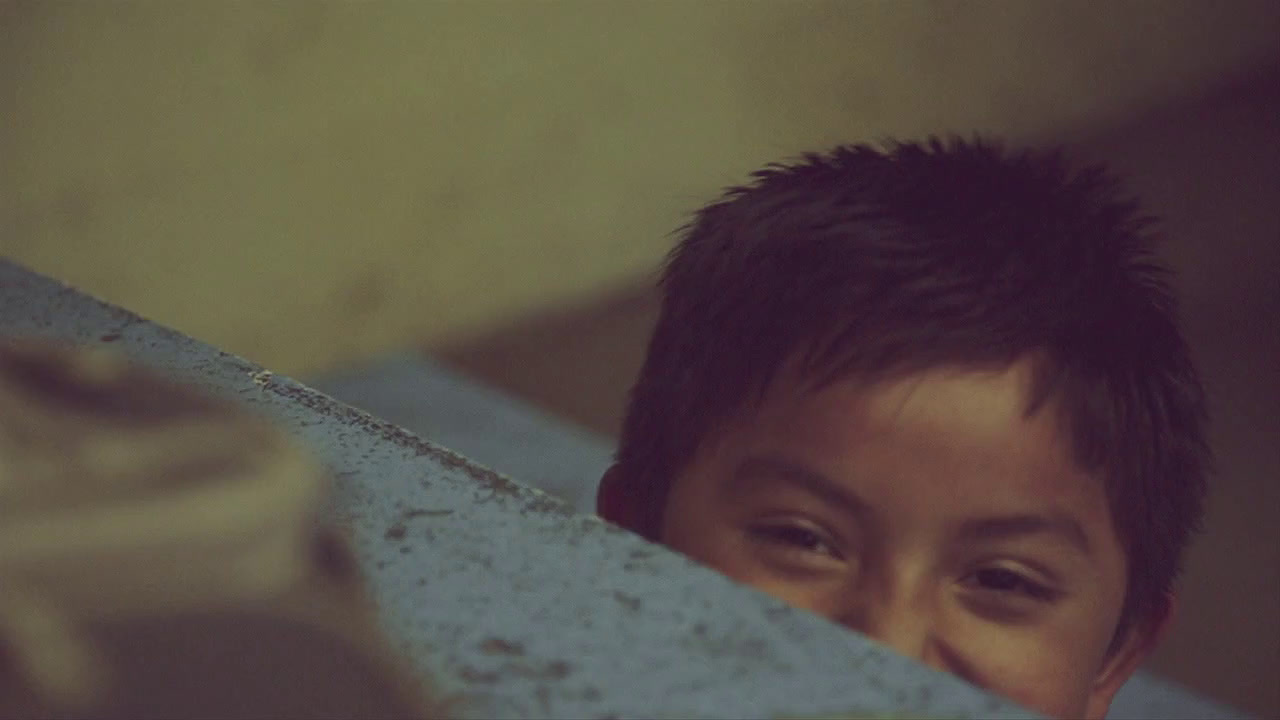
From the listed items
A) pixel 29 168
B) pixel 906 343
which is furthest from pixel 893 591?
pixel 29 168

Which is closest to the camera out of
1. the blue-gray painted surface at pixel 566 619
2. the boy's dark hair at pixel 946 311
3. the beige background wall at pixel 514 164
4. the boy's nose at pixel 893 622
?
the blue-gray painted surface at pixel 566 619

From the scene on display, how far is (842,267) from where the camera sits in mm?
844

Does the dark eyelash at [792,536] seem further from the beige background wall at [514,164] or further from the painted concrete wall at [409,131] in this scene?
the painted concrete wall at [409,131]

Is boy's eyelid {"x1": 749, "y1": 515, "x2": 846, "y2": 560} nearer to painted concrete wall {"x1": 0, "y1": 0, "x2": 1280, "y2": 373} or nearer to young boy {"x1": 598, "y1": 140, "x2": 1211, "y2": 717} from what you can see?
young boy {"x1": 598, "y1": 140, "x2": 1211, "y2": 717}

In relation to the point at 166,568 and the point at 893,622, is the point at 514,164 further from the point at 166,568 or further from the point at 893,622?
the point at 166,568

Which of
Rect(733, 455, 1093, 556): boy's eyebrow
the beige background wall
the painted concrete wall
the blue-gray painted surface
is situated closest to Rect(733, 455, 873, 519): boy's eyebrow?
Rect(733, 455, 1093, 556): boy's eyebrow

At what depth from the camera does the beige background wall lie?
1642 mm

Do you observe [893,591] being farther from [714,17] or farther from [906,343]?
[714,17]

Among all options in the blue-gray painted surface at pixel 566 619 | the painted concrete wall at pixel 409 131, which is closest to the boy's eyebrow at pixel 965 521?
the blue-gray painted surface at pixel 566 619

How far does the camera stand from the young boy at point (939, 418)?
2.47 feet

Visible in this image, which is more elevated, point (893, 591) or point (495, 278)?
point (495, 278)

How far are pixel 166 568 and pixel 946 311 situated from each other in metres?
0.53

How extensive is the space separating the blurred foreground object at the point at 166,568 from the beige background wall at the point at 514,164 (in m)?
1.25

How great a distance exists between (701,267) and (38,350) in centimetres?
51
